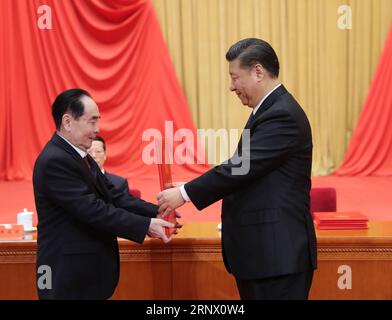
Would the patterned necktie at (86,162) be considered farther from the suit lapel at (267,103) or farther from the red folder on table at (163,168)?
the suit lapel at (267,103)

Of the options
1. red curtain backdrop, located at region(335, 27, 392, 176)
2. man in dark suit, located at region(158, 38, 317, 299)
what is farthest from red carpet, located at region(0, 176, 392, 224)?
man in dark suit, located at region(158, 38, 317, 299)

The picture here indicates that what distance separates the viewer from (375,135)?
282 inches

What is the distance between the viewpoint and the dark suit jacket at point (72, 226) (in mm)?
2248

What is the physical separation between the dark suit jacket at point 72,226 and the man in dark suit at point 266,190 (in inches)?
15.2

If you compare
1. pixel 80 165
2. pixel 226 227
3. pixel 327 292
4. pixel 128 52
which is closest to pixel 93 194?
pixel 80 165

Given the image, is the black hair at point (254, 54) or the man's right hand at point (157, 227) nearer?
the black hair at point (254, 54)

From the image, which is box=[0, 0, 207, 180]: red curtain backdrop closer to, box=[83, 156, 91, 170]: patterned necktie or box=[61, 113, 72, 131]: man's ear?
box=[83, 156, 91, 170]: patterned necktie

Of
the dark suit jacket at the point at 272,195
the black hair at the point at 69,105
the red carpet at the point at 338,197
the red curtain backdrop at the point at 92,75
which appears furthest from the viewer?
the red curtain backdrop at the point at 92,75

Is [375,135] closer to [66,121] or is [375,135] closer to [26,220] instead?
[26,220]

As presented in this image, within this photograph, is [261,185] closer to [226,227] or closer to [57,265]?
[226,227]

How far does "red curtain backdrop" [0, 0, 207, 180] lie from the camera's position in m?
7.06

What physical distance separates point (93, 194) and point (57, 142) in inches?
9.6

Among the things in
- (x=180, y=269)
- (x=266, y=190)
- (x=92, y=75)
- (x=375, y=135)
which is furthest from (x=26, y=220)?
(x=375, y=135)

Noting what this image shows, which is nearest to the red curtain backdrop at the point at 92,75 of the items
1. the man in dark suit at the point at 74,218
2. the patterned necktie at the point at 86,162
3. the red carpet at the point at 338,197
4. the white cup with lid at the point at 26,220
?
the red carpet at the point at 338,197
